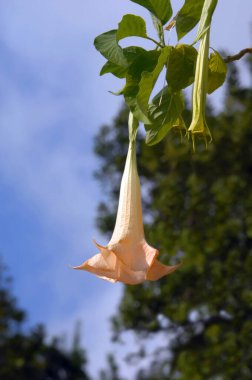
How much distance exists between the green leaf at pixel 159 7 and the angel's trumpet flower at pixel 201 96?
0.34 ft

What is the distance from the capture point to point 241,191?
21.4 ft

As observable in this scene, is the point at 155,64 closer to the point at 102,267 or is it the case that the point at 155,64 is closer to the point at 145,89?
the point at 145,89

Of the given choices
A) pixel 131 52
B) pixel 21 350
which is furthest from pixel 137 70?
pixel 21 350

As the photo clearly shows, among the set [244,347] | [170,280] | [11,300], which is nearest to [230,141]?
[170,280]

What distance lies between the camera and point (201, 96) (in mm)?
491

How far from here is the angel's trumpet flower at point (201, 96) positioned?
0.48 metres

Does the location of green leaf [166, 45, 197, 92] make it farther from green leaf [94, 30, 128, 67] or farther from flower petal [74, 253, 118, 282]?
flower petal [74, 253, 118, 282]

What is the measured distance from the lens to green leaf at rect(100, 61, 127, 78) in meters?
0.60

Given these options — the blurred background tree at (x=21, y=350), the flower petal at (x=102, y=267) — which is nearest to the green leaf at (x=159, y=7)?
the flower petal at (x=102, y=267)

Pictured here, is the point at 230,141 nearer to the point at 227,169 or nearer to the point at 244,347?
the point at 227,169

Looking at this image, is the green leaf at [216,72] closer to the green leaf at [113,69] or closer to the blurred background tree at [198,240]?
the green leaf at [113,69]

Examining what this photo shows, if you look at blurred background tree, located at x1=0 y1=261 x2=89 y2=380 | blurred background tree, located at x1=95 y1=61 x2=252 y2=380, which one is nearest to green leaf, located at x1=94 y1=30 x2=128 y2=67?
blurred background tree, located at x1=95 y1=61 x2=252 y2=380

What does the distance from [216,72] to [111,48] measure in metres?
0.10

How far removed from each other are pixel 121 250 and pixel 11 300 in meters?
8.69
